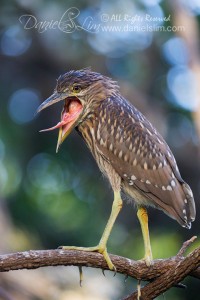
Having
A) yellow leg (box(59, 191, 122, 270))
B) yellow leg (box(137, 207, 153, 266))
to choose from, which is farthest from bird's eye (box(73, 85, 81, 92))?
yellow leg (box(137, 207, 153, 266))

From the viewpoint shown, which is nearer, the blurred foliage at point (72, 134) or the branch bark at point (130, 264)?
the branch bark at point (130, 264)

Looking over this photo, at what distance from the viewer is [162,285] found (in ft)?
13.7

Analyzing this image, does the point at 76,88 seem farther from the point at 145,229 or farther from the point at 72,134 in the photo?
the point at 72,134

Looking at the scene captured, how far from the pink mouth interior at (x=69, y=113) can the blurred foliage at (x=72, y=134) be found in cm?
492

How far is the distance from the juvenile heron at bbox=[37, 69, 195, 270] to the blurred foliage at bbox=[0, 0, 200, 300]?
15.8 feet

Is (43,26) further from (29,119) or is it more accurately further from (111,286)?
(111,286)

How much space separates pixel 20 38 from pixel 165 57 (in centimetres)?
228

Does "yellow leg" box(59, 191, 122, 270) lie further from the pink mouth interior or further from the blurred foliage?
the blurred foliage

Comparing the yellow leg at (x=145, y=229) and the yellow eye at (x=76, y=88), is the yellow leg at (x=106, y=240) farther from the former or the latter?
the yellow eye at (x=76, y=88)

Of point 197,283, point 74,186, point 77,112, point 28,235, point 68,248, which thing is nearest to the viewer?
point 68,248

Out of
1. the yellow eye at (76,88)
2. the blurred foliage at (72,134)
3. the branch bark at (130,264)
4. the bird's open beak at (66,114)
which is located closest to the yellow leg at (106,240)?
the branch bark at (130,264)

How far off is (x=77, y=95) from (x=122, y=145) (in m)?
0.41

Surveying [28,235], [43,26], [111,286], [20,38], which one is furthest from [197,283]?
[20,38]

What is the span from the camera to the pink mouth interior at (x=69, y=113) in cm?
470
